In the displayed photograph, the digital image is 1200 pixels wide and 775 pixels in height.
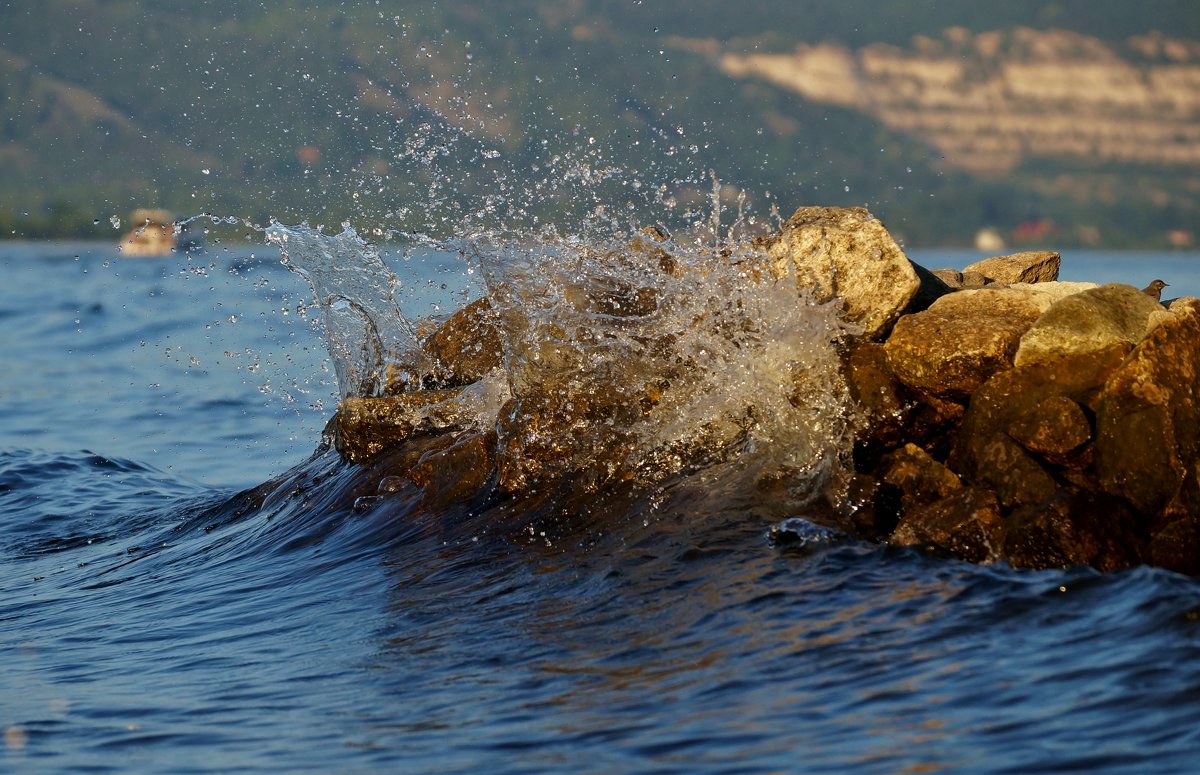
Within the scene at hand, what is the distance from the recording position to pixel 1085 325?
748cm

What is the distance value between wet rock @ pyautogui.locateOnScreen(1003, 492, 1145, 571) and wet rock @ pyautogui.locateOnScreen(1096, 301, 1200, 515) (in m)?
0.30

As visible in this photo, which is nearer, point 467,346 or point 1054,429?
point 1054,429

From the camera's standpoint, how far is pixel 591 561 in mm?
7449

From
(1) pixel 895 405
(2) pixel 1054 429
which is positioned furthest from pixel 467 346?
(2) pixel 1054 429

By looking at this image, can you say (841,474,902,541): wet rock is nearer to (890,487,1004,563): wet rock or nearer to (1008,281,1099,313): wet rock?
(890,487,1004,563): wet rock

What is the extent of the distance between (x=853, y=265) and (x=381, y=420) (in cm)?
339

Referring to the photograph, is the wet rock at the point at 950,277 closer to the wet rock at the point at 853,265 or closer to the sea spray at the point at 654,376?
the wet rock at the point at 853,265

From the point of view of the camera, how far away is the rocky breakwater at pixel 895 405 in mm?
6891

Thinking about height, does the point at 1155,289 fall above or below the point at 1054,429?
above

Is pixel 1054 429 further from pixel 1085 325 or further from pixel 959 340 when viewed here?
pixel 959 340

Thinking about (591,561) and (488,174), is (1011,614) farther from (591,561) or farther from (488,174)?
(488,174)

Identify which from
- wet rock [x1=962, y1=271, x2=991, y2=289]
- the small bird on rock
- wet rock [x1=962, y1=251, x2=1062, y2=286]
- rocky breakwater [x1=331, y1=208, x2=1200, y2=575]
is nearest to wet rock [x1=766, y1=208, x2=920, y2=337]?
rocky breakwater [x1=331, y1=208, x2=1200, y2=575]

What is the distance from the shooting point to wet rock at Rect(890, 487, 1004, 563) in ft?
22.3

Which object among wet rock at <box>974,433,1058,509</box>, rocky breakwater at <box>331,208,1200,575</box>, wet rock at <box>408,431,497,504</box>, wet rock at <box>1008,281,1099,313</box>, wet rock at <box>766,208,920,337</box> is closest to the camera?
rocky breakwater at <box>331,208,1200,575</box>
